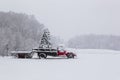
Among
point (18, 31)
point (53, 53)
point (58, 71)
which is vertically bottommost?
point (58, 71)

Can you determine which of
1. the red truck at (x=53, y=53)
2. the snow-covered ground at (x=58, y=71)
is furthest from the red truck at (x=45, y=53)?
the snow-covered ground at (x=58, y=71)

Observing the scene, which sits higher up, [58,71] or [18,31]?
[18,31]

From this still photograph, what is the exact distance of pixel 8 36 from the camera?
65.0m

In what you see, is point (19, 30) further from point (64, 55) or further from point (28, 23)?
point (64, 55)

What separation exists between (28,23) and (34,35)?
511 cm

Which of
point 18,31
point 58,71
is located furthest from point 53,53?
point 18,31

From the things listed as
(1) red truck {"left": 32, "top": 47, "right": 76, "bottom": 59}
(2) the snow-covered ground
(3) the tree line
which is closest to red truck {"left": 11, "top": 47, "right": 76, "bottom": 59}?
(1) red truck {"left": 32, "top": 47, "right": 76, "bottom": 59}

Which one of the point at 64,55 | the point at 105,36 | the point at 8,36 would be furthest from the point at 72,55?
the point at 105,36

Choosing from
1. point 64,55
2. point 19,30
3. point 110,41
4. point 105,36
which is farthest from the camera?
point 105,36

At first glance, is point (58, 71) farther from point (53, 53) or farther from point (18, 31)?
point (18, 31)

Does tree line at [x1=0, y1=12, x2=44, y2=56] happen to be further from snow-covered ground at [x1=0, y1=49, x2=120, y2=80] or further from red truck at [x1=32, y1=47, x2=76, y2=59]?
snow-covered ground at [x1=0, y1=49, x2=120, y2=80]

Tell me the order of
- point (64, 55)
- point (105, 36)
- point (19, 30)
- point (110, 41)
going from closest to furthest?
point (64, 55) → point (19, 30) → point (110, 41) → point (105, 36)

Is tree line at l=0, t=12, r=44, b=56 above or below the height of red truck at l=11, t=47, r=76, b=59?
above

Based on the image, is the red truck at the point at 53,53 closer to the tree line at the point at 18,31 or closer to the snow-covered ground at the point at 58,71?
the snow-covered ground at the point at 58,71
